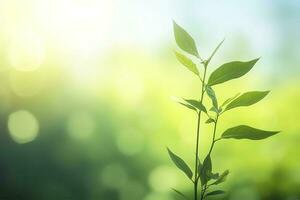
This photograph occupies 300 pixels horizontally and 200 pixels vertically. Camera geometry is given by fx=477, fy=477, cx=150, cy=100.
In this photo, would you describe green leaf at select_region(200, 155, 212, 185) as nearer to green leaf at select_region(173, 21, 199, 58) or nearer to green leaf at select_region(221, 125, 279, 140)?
green leaf at select_region(221, 125, 279, 140)

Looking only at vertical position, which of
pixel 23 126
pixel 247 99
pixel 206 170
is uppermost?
pixel 247 99

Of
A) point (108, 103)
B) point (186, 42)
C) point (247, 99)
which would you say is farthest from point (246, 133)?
point (108, 103)

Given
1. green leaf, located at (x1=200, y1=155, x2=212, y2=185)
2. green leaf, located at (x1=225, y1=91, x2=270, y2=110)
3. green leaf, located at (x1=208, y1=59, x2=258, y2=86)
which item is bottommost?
green leaf, located at (x1=200, y1=155, x2=212, y2=185)

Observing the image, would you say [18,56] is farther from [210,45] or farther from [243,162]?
[243,162]

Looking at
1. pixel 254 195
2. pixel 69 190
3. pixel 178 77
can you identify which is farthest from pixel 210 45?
pixel 69 190

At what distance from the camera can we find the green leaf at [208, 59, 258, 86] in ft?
2.22

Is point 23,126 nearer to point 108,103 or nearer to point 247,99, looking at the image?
point 108,103

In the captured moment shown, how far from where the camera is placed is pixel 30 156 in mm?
1652

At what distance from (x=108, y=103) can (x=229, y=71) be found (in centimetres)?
103

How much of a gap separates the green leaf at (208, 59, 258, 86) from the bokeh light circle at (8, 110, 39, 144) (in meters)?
1.08

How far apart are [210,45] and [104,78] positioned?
0.39 metres

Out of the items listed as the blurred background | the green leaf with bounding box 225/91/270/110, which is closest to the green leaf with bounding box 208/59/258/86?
the green leaf with bounding box 225/91/270/110

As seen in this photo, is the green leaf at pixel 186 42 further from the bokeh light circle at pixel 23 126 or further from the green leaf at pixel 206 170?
the bokeh light circle at pixel 23 126

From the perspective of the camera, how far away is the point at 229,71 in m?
0.69
